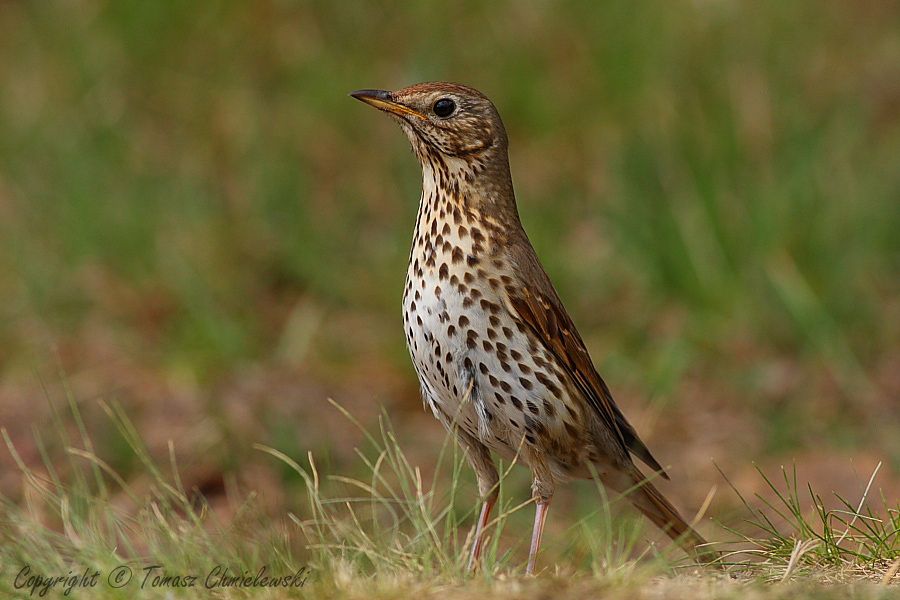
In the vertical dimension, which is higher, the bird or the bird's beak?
the bird's beak

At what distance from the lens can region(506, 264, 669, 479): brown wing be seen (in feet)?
14.0

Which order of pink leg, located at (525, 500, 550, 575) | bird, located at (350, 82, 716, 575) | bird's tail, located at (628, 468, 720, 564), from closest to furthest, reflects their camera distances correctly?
1. pink leg, located at (525, 500, 550, 575)
2. bird, located at (350, 82, 716, 575)
3. bird's tail, located at (628, 468, 720, 564)

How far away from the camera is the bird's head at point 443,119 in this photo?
451 centimetres

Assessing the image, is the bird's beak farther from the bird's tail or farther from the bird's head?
the bird's tail

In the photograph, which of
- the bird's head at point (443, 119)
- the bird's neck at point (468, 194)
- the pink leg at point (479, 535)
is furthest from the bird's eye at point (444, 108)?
the pink leg at point (479, 535)

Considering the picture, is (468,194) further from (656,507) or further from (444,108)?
(656,507)

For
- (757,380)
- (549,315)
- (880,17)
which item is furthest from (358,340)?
(880,17)

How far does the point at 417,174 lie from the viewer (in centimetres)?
880

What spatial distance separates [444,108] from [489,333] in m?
0.91

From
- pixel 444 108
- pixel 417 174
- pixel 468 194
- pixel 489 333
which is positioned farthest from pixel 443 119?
pixel 417 174

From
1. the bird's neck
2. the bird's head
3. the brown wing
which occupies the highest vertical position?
the bird's head

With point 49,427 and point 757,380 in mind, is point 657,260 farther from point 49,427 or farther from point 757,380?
point 49,427

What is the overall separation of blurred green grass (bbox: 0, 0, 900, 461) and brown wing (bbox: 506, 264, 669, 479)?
243cm

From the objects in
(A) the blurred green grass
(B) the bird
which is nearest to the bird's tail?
(B) the bird
